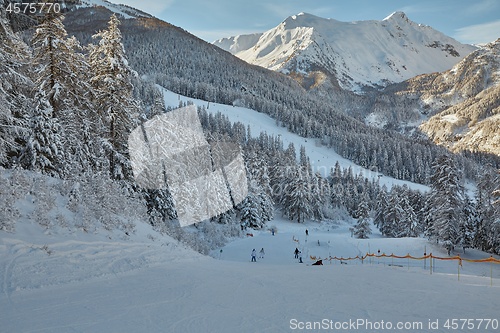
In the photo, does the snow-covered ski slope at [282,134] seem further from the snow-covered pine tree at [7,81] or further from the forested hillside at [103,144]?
the snow-covered pine tree at [7,81]

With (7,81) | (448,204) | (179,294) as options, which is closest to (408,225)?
(448,204)

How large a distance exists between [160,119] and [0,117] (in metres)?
22.0

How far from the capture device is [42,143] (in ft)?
58.5

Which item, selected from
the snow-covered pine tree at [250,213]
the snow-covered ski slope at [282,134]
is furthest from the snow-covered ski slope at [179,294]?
the snow-covered ski slope at [282,134]

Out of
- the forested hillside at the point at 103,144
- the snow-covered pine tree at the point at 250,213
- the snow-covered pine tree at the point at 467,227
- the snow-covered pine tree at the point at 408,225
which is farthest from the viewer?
the snow-covered pine tree at the point at 408,225

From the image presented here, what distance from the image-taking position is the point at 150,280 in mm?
10602

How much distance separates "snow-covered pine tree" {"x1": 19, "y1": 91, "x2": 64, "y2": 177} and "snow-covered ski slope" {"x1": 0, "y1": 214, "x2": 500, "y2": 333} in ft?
23.0

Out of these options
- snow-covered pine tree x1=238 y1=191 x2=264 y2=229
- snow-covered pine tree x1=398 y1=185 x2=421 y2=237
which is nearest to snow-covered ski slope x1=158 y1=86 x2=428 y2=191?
snow-covered pine tree x1=398 y1=185 x2=421 y2=237

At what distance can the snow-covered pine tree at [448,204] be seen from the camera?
1342 inches

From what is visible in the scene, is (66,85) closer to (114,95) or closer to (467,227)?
(114,95)

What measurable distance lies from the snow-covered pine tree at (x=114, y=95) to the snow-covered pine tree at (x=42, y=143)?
3848 mm

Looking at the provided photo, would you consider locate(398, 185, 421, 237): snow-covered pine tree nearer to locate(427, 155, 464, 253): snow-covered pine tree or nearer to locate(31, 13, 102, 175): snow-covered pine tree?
locate(427, 155, 464, 253): snow-covered pine tree

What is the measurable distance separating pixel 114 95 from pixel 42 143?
6073 millimetres

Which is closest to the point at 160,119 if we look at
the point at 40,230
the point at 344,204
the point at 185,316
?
the point at 40,230
